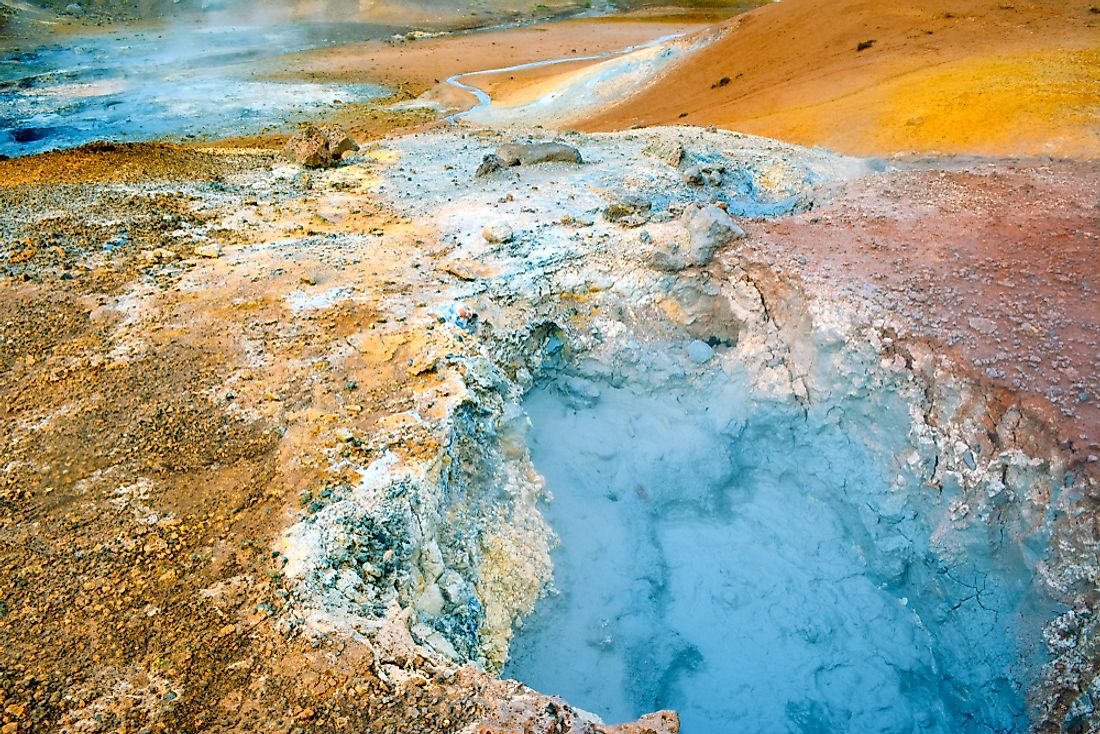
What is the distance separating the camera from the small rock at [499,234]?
24.5ft

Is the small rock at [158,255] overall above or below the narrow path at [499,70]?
below

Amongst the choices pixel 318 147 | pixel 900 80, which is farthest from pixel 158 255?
pixel 900 80

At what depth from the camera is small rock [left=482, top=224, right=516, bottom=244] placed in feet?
24.5

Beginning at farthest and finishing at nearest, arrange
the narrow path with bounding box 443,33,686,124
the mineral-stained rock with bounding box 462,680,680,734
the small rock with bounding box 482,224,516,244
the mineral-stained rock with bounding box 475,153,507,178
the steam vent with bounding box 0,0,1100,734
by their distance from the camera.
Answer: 1. the narrow path with bounding box 443,33,686,124
2. the mineral-stained rock with bounding box 475,153,507,178
3. the small rock with bounding box 482,224,516,244
4. the steam vent with bounding box 0,0,1100,734
5. the mineral-stained rock with bounding box 462,680,680,734

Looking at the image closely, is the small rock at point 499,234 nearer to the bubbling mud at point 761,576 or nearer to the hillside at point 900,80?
the bubbling mud at point 761,576

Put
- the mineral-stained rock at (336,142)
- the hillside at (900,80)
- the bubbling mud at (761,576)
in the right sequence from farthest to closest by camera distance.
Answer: the hillside at (900,80)
the mineral-stained rock at (336,142)
the bubbling mud at (761,576)

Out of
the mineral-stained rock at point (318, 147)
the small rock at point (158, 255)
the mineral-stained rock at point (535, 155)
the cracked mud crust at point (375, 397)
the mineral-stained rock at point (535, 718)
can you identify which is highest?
the mineral-stained rock at point (318, 147)

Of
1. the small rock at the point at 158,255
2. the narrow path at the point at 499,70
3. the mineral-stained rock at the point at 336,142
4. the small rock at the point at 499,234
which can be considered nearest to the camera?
the small rock at the point at 158,255

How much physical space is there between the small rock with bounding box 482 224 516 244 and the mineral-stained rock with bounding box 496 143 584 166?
8.56ft

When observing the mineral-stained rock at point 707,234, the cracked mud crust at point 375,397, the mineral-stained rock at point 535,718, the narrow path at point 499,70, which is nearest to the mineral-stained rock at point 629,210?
the cracked mud crust at point 375,397

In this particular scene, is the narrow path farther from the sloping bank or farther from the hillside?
the sloping bank

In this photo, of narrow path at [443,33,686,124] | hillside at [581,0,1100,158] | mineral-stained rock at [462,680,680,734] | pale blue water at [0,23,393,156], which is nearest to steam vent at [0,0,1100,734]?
mineral-stained rock at [462,680,680,734]

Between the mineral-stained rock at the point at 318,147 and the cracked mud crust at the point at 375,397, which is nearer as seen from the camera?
the cracked mud crust at the point at 375,397

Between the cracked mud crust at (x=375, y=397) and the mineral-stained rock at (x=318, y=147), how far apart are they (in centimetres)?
88
